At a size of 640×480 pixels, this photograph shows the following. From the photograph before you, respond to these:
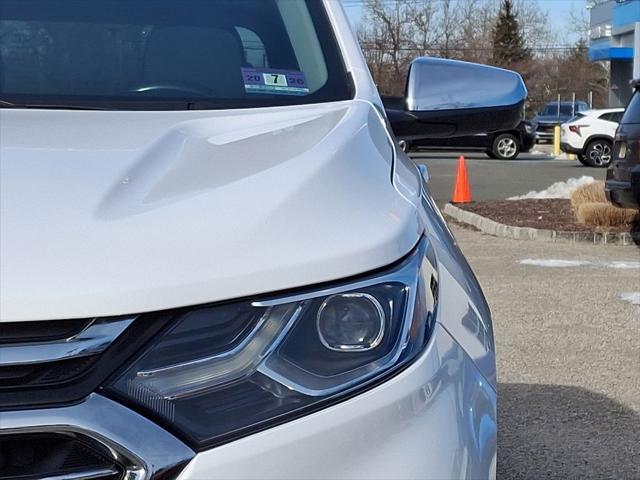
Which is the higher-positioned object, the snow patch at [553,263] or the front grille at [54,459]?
the front grille at [54,459]

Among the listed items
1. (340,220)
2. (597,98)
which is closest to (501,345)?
(340,220)

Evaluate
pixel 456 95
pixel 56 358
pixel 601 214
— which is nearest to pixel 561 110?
pixel 601 214

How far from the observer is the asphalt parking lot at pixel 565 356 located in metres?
3.65

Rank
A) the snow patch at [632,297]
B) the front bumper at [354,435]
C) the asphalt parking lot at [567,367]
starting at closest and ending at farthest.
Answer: the front bumper at [354,435], the asphalt parking lot at [567,367], the snow patch at [632,297]

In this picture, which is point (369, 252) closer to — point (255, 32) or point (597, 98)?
point (255, 32)

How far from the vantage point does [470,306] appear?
1651mm

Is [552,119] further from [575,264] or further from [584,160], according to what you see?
[575,264]

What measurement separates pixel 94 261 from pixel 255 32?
148 centimetres

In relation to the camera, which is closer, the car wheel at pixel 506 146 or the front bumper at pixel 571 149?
the front bumper at pixel 571 149

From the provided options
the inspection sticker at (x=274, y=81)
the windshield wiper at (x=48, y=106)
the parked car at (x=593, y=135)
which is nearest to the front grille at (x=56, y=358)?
the windshield wiper at (x=48, y=106)

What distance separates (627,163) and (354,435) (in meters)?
7.68

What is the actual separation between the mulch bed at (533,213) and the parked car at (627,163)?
1.06 m

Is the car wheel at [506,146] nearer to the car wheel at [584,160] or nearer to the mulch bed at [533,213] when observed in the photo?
the car wheel at [584,160]

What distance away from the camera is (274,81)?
2344 millimetres
